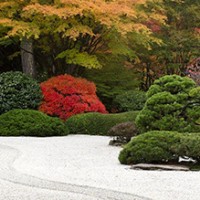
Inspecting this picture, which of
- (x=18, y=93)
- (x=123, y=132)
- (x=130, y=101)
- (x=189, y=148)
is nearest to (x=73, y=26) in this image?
(x=18, y=93)

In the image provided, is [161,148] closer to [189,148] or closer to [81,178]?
[189,148]

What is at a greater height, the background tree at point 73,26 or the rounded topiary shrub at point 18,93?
the background tree at point 73,26

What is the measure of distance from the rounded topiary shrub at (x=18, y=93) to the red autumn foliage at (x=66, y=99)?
334 millimetres

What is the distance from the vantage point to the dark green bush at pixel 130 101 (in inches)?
802

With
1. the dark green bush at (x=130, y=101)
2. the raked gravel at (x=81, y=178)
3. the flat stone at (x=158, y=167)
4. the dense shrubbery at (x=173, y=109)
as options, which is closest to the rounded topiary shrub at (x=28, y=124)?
the raked gravel at (x=81, y=178)

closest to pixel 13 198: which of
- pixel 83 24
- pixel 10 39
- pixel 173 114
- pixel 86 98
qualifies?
pixel 173 114

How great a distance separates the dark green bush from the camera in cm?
2038

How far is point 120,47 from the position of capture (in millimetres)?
20438

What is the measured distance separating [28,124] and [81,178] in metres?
8.02

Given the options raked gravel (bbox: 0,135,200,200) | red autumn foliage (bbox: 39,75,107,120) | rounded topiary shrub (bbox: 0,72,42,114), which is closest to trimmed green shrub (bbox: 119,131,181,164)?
raked gravel (bbox: 0,135,200,200)

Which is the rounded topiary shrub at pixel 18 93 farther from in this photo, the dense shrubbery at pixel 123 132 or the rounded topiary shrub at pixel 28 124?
the dense shrubbery at pixel 123 132

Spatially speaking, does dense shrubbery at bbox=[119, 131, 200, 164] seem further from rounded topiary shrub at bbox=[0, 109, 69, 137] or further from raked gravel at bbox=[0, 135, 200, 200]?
rounded topiary shrub at bbox=[0, 109, 69, 137]

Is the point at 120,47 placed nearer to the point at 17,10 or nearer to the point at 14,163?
the point at 17,10

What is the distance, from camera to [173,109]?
39.0ft
